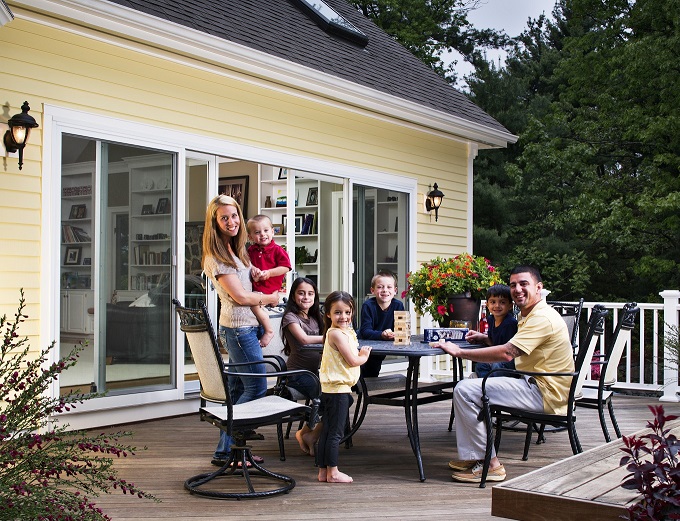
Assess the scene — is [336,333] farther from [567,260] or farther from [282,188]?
[567,260]

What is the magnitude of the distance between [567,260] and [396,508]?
1266 cm

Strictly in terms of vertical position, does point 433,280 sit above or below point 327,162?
below

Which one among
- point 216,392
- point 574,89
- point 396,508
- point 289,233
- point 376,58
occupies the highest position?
point 574,89

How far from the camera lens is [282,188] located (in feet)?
31.2

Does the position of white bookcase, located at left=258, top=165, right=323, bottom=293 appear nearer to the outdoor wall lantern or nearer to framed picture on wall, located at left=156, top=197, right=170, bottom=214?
framed picture on wall, located at left=156, top=197, right=170, bottom=214

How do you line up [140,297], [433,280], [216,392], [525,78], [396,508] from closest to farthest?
1. [396,508]
2. [216,392]
3. [433,280]
4. [140,297]
5. [525,78]

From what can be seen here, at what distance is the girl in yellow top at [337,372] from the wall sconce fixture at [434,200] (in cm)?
557

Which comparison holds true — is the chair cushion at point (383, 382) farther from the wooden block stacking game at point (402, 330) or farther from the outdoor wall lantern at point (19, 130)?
the outdoor wall lantern at point (19, 130)

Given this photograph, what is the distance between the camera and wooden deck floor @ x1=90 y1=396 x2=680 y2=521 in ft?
12.9

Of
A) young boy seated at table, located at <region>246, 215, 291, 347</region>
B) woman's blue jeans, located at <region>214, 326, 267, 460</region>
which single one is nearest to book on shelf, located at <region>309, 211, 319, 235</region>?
young boy seated at table, located at <region>246, 215, 291, 347</region>

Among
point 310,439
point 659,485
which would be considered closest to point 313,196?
point 310,439

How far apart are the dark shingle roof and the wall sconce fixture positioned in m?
0.96

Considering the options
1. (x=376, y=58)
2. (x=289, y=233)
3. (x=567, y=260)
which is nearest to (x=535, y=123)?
(x=567, y=260)

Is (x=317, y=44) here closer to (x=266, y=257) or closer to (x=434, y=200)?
(x=434, y=200)
